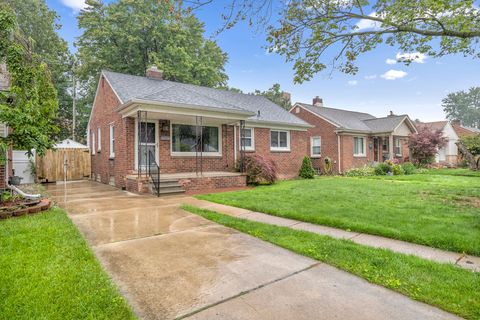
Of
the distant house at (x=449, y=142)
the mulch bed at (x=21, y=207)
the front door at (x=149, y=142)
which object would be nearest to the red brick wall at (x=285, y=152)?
the front door at (x=149, y=142)

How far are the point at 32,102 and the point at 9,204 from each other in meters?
2.44

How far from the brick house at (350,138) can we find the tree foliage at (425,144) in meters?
0.89

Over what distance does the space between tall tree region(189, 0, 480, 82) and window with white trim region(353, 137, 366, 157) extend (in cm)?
1383

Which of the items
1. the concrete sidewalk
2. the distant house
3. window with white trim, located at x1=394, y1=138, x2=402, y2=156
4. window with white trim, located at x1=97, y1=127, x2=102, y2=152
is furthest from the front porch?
the distant house

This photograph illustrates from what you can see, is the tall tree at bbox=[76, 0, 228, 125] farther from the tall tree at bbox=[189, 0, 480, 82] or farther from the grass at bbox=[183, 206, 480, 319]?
the grass at bbox=[183, 206, 480, 319]

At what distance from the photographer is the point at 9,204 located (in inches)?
252

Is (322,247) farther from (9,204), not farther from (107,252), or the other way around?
(9,204)

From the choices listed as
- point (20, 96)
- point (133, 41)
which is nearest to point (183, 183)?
point (20, 96)

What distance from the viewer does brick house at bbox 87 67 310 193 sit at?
1047 cm

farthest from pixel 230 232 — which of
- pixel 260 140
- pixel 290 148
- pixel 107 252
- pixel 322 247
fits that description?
pixel 290 148

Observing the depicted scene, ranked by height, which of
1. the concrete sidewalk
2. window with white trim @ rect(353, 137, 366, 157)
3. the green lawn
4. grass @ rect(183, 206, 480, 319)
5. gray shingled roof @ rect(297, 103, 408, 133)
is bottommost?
the concrete sidewalk

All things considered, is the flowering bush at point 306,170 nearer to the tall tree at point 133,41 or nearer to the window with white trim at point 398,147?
the window with white trim at point 398,147

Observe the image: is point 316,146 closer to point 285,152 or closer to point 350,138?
point 350,138

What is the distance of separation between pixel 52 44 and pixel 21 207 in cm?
2624
